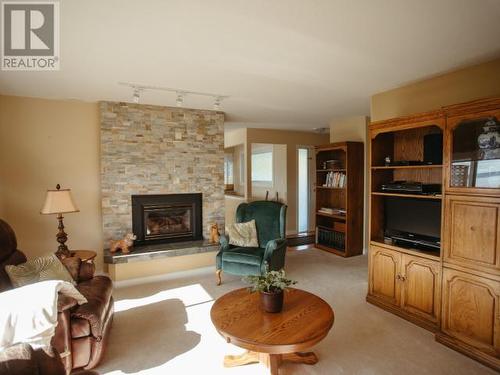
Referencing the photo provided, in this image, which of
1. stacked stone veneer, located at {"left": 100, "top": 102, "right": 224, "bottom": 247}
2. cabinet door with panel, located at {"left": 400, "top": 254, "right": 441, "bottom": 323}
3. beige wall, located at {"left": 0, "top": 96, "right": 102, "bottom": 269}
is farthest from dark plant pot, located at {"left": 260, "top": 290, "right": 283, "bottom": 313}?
beige wall, located at {"left": 0, "top": 96, "right": 102, "bottom": 269}

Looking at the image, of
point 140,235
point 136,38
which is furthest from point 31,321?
point 140,235

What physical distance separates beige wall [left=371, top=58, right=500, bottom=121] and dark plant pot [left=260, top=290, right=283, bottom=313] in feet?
8.31

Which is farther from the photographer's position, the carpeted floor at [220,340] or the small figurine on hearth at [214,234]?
the small figurine on hearth at [214,234]

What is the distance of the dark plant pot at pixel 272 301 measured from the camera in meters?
2.05

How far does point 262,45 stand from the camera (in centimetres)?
217

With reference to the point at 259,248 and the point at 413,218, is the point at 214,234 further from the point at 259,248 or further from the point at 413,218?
the point at 413,218

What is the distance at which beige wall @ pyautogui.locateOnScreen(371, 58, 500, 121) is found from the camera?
255cm

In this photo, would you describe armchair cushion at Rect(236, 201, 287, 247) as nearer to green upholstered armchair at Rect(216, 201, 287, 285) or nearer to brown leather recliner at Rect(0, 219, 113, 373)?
green upholstered armchair at Rect(216, 201, 287, 285)

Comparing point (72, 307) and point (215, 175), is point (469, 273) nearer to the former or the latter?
point (72, 307)

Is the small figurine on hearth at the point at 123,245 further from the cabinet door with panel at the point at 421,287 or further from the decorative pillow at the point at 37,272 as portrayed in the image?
the cabinet door with panel at the point at 421,287

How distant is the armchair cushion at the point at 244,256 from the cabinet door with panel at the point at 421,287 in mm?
1576

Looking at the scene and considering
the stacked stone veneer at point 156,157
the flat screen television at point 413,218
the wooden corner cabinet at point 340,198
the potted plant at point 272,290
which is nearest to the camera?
the potted plant at point 272,290

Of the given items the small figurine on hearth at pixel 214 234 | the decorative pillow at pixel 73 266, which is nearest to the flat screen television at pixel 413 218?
the small figurine on hearth at pixel 214 234

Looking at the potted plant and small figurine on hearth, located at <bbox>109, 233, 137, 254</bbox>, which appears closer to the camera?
the potted plant
